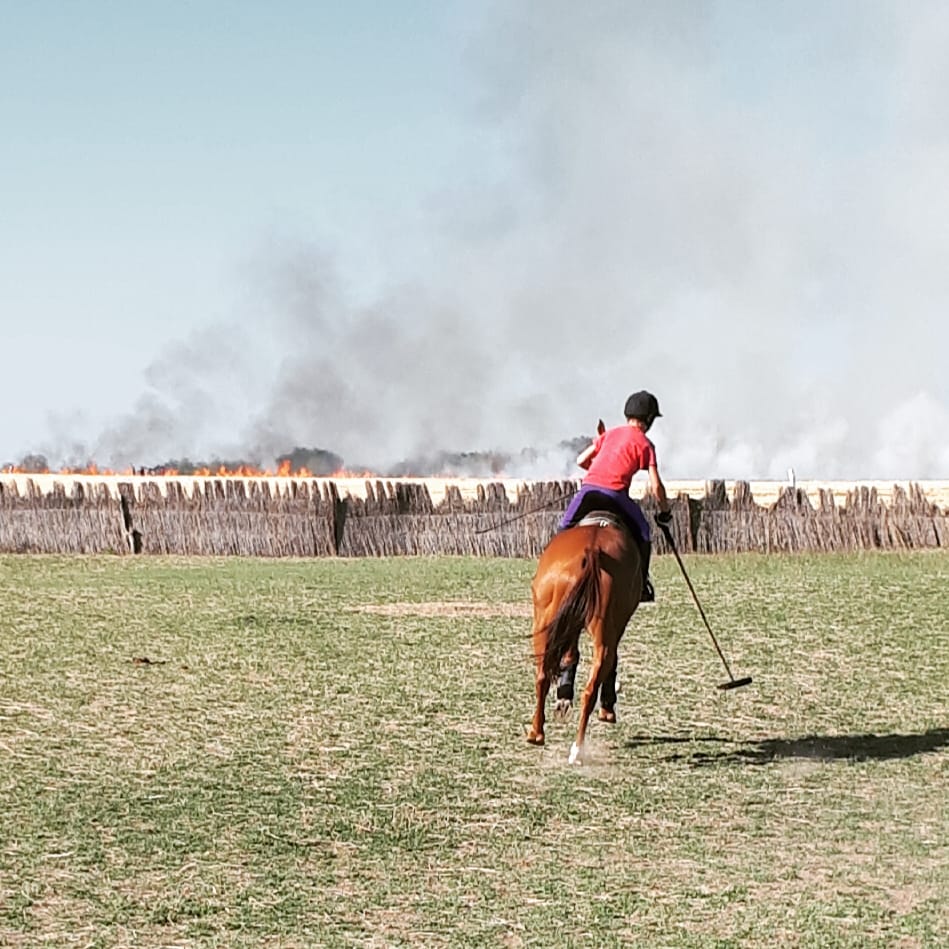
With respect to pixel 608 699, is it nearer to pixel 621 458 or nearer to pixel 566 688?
pixel 566 688

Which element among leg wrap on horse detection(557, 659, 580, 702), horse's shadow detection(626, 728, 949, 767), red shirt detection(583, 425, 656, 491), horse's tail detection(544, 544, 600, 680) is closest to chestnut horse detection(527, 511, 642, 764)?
horse's tail detection(544, 544, 600, 680)

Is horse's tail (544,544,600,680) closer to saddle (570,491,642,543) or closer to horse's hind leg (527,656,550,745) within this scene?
horse's hind leg (527,656,550,745)

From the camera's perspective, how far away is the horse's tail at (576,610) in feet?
27.5

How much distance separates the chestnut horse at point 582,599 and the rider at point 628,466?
11.9 inches

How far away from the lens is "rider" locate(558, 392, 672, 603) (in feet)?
29.8

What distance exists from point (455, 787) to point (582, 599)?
3.87 ft

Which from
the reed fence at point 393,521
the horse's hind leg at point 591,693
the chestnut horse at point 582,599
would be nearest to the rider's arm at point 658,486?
the chestnut horse at point 582,599

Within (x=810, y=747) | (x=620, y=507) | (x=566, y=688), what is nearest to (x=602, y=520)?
(x=620, y=507)

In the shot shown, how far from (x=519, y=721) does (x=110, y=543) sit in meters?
16.6

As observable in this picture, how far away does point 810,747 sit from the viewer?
9.06 metres

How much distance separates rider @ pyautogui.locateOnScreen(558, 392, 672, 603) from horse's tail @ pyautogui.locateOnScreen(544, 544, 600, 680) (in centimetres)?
63

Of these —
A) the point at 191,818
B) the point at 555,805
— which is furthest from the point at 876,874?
the point at 191,818

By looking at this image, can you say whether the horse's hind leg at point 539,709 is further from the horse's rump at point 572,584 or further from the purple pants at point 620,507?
the purple pants at point 620,507

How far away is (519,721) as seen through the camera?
32.2 ft
